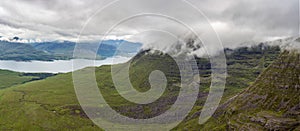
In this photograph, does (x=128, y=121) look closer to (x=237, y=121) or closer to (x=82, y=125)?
(x=82, y=125)

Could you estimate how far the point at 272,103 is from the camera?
406 feet

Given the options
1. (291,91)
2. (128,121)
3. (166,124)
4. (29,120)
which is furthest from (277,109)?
(29,120)

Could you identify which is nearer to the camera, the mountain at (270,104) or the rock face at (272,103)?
the rock face at (272,103)

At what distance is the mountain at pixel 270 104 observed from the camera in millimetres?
110912

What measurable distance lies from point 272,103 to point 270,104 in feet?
3.28

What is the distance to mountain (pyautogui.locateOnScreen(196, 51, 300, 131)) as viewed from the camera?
11091 cm

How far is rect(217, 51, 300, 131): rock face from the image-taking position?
11062 cm

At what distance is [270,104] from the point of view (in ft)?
408

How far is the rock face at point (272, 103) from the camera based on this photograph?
363 feet

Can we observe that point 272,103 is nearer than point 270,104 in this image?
Yes

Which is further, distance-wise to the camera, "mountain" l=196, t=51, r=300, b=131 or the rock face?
"mountain" l=196, t=51, r=300, b=131

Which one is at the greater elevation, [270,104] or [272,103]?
[272,103]

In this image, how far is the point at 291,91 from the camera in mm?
122312

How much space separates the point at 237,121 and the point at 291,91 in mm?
27356
